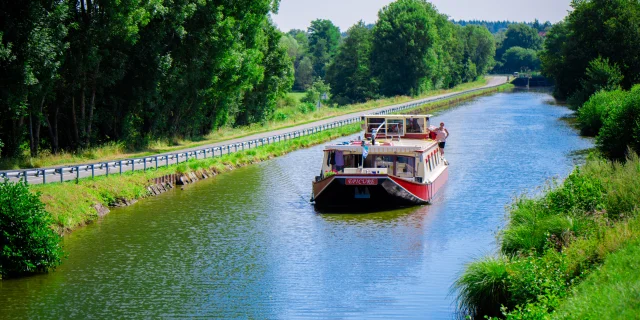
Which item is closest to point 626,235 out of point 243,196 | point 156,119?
point 243,196

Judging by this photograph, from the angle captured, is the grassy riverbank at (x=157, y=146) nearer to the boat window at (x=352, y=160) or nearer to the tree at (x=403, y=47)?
the boat window at (x=352, y=160)

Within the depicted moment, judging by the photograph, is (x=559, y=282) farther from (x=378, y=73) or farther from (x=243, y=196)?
→ (x=378, y=73)

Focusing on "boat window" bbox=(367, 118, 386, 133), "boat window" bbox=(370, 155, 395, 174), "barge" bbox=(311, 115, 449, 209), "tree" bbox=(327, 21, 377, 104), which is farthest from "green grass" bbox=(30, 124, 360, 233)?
"tree" bbox=(327, 21, 377, 104)

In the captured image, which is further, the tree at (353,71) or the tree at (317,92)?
the tree at (353,71)

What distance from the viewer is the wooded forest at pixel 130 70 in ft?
141

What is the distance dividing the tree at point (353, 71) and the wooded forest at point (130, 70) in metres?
57.9

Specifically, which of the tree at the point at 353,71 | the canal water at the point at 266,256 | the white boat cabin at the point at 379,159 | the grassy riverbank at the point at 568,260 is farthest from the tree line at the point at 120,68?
the tree at the point at 353,71

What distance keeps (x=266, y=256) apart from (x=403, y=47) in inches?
4664

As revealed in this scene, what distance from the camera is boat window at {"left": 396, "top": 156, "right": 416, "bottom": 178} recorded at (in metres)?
39.9

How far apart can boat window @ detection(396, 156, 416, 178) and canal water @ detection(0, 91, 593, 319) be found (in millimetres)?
1978

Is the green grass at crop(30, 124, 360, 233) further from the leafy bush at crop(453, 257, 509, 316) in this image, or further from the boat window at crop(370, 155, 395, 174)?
the leafy bush at crop(453, 257, 509, 316)

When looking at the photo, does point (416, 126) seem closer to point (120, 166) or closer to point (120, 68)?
point (120, 166)

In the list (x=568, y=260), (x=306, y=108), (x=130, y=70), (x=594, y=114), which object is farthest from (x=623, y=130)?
(x=306, y=108)

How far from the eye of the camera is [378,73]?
484 ft
